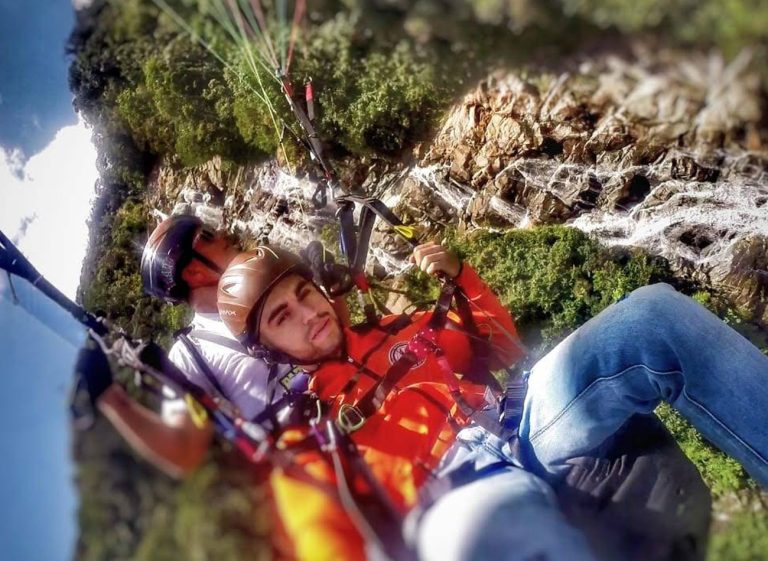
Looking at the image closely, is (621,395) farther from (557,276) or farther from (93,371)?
(557,276)

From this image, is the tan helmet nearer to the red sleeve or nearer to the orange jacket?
the orange jacket

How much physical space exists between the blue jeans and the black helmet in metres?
1.23

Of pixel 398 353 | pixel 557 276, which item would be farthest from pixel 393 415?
pixel 557 276

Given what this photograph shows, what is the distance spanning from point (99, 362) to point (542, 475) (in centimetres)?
130

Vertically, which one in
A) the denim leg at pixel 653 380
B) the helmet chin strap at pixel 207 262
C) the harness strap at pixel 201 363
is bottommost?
the denim leg at pixel 653 380

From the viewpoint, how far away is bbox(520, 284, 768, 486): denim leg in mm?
1787

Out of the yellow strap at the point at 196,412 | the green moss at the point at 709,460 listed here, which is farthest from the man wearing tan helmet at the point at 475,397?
the green moss at the point at 709,460

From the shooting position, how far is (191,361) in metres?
2.07

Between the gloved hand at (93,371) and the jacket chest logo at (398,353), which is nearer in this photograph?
the gloved hand at (93,371)

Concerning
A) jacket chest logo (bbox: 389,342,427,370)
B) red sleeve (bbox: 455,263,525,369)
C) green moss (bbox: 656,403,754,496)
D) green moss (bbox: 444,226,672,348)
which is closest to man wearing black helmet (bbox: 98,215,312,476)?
jacket chest logo (bbox: 389,342,427,370)

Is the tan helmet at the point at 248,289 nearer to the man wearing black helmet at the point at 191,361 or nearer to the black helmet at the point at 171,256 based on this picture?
the man wearing black helmet at the point at 191,361

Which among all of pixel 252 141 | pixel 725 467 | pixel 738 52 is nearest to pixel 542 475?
pixel 738 52

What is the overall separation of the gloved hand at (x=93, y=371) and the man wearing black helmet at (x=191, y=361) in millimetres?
29

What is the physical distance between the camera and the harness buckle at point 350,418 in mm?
1753
